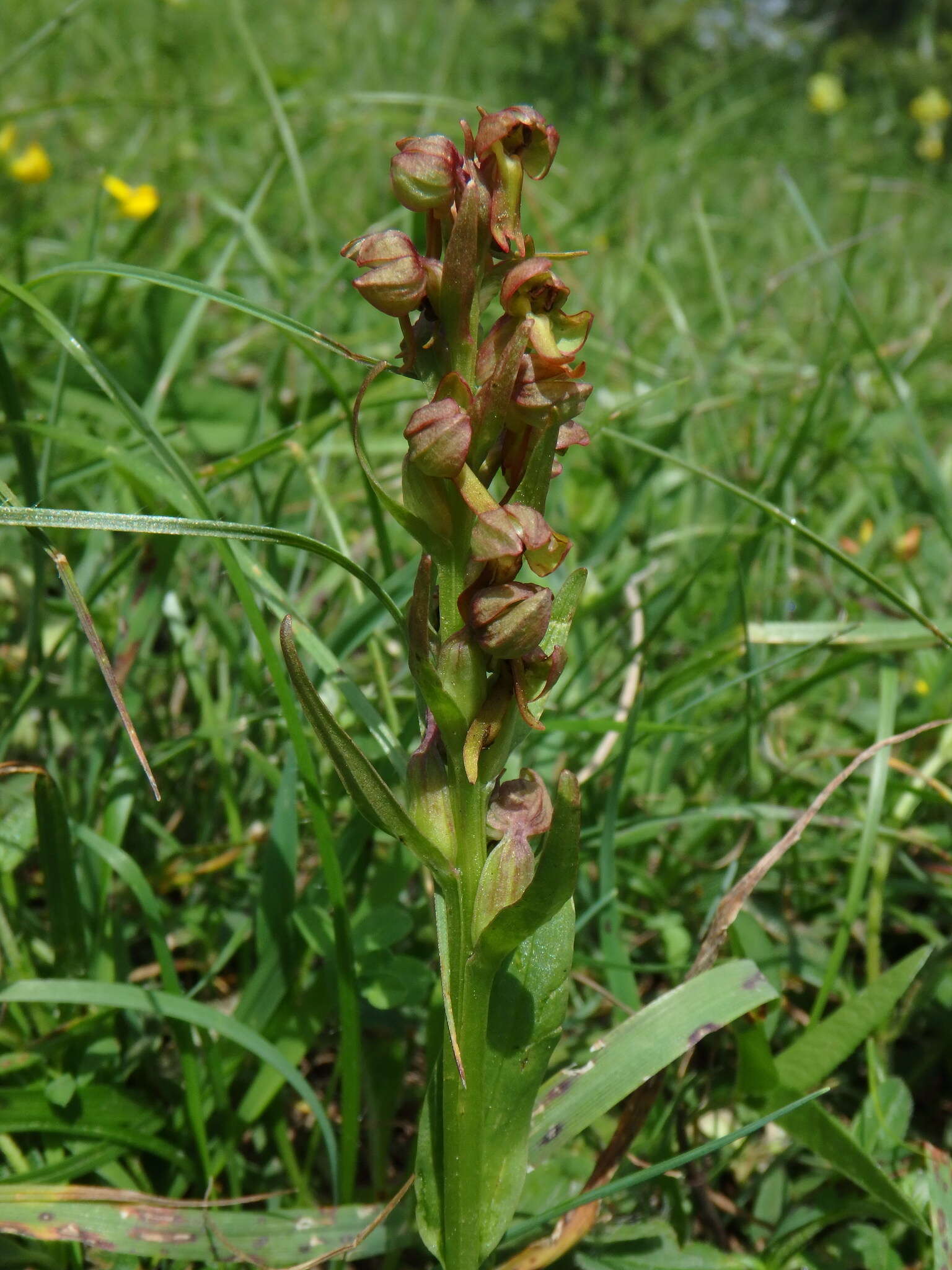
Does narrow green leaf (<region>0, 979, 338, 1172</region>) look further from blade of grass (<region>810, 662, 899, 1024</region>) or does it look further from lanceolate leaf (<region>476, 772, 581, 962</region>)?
blade of grass (<region>810, 662, 899, 1024</region>)

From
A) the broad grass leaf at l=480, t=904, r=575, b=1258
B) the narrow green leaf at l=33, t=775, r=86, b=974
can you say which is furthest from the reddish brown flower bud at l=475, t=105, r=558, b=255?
the narrow green leaf at l=33, t=775, r=86, b=974

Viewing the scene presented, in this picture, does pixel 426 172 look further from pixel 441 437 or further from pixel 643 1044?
Result: pixel 643 1044

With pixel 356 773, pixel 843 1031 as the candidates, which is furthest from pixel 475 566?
pixel 843 1031

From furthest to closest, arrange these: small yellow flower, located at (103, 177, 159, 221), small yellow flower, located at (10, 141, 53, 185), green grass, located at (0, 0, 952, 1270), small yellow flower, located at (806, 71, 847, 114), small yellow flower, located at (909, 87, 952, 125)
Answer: small yellow flower, located at (909, 87, 952, 125) → small yellow flower, located at (806, 71, 847, 114) → small yellow flower, located at (10, 141, 53, 185) → small yellow flower, located at (103, 177, 159, 221) → green grass, located at (0, 0, 952, 1270)

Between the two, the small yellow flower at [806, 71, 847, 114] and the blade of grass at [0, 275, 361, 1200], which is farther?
the small yellow flower at [806, 71, 847, 114]

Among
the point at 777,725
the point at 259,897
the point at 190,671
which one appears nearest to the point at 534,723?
the point at 259,897
